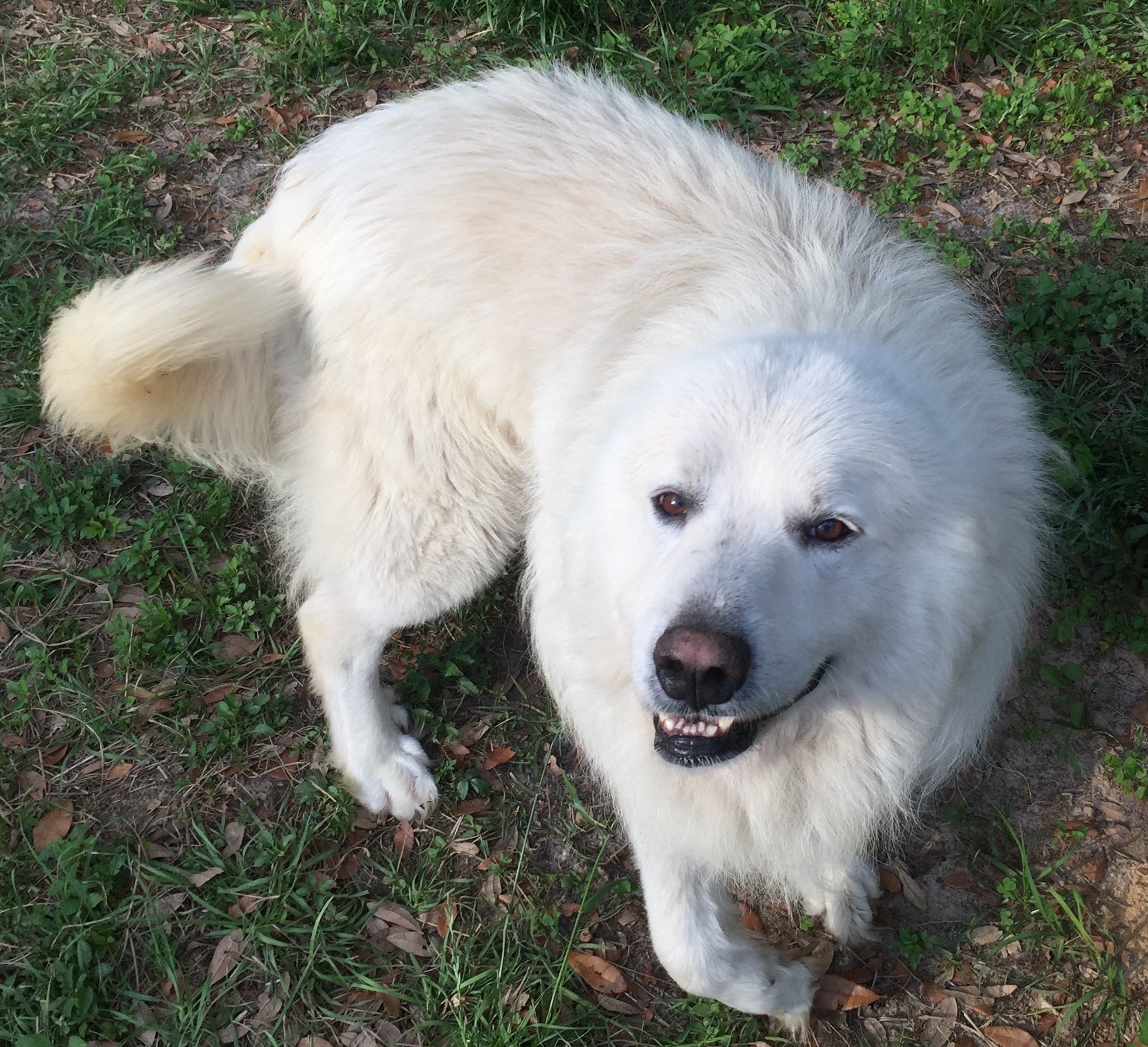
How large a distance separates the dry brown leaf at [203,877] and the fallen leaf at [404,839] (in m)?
0.50

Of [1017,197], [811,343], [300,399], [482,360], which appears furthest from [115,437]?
[1017,197]

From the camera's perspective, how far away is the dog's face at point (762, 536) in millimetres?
1609

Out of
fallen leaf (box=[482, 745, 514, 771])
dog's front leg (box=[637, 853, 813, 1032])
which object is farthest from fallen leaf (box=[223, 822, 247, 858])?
dog's front leg (box=[637, 853, 813, 1032])

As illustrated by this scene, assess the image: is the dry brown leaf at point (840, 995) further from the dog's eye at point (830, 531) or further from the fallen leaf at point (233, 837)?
the fallen leaf at point (233, 837)

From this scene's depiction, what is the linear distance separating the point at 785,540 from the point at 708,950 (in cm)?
113

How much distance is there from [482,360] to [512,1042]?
1773mm

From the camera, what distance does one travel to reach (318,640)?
2805 millimetres

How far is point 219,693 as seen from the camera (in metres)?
3.08

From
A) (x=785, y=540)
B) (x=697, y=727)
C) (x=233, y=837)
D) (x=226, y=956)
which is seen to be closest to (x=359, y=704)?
(x=233, y=837)

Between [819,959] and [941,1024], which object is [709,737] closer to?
[819,959]

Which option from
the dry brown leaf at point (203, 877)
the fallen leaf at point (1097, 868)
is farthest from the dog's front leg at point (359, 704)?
the fallen leaf at point (1097, 868)

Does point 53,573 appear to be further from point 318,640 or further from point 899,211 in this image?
point 899,211

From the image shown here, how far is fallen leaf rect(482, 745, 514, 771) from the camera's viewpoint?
3029mm

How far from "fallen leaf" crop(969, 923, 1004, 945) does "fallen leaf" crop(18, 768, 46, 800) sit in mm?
2749
